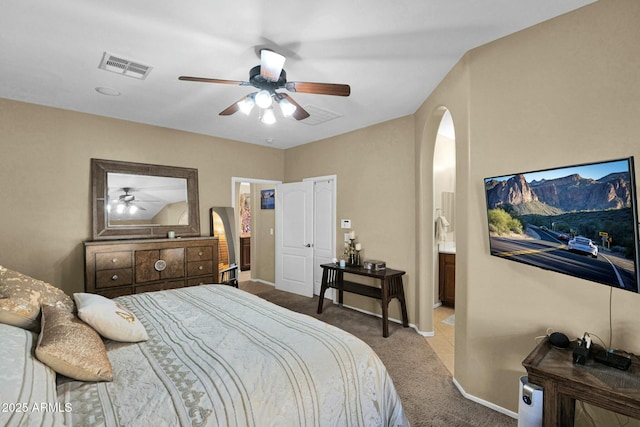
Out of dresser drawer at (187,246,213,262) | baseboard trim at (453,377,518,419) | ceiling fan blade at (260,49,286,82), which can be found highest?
Result: ceiling fan blade at (260,49,286,82)

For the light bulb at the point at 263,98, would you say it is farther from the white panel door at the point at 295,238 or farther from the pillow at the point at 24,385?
the white panel door at the point at 295,238

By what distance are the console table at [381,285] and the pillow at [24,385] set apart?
9.67 feet

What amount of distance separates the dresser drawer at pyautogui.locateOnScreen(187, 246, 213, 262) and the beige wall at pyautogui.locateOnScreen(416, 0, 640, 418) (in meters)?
3.11

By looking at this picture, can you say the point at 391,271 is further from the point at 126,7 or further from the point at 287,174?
the point at 126,7

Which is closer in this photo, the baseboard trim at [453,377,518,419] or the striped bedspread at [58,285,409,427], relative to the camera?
the striped bedspread at [58,285,409,427]

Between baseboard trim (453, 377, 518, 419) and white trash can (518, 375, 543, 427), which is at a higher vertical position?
white trash can (518, 375, 543, 427)

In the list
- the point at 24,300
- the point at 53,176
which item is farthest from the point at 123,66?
the point at 24,300

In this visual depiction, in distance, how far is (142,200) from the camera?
4.04m

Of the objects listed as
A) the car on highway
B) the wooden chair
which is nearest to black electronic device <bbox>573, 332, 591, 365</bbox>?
the car on highway

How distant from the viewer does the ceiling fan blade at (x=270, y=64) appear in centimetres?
195

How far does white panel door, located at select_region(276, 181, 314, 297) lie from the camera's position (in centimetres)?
512

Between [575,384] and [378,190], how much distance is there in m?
2.98

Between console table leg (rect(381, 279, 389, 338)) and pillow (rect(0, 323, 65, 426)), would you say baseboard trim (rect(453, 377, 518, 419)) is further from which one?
pillow (rect(0, 323, 65, 426))

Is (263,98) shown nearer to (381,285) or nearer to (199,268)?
(381,285)
